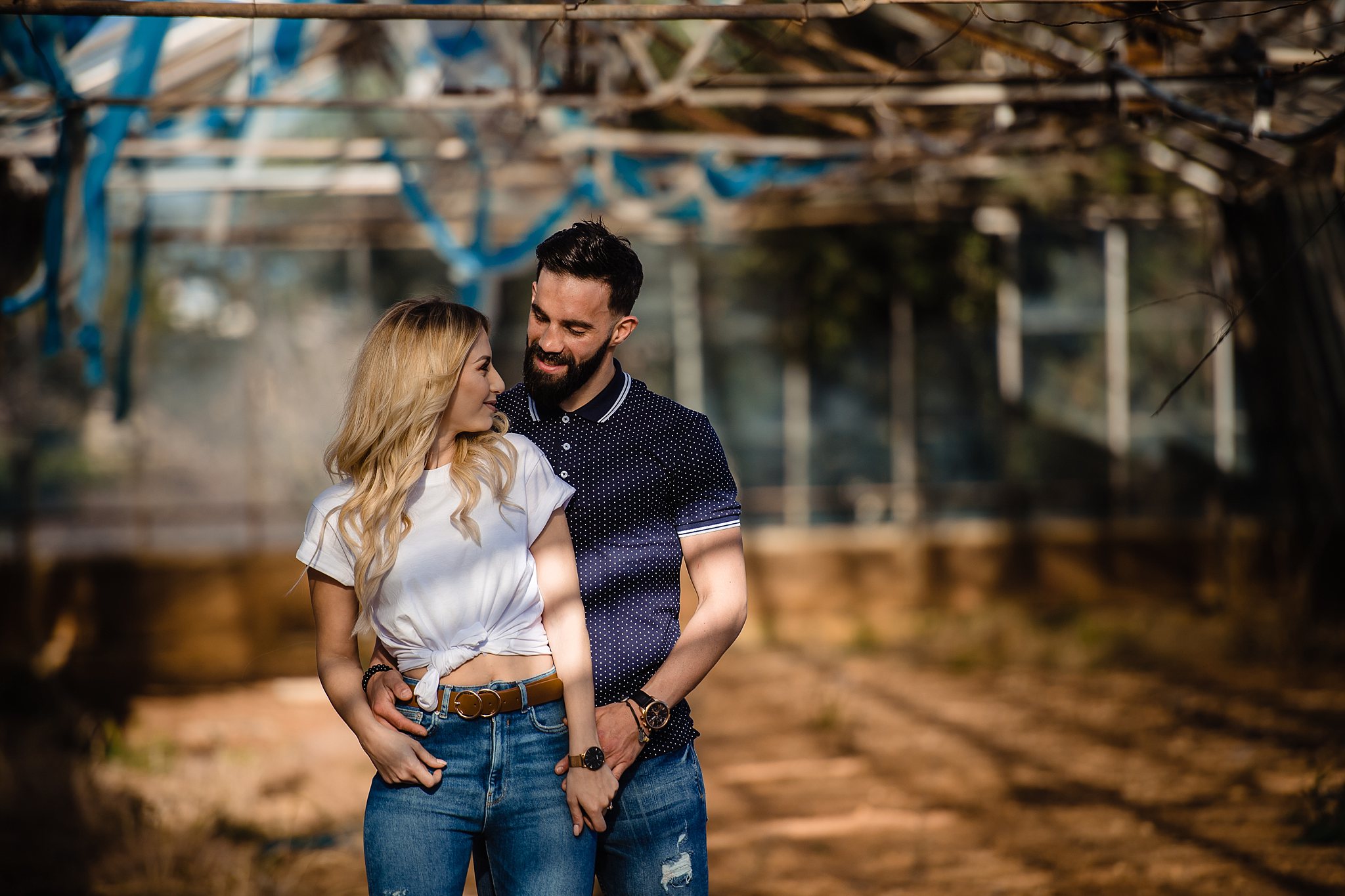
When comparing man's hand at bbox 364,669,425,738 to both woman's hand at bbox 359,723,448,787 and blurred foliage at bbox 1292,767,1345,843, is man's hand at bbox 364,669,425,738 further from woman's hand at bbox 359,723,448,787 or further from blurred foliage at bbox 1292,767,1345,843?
blurred foliage at bbox 1292,767,1345,843

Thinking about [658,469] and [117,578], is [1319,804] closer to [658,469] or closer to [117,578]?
[658,469]

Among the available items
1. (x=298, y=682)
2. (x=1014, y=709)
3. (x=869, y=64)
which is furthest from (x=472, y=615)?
(x=298, y=682)

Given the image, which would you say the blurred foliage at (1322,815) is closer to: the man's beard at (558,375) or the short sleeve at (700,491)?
the short sleeve at (700,491)

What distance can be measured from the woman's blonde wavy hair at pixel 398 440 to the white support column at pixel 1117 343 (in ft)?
29.2

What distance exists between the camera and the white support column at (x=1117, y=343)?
1000cm

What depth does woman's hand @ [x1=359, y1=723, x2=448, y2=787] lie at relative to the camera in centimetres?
200

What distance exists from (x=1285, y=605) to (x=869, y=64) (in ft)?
17.1

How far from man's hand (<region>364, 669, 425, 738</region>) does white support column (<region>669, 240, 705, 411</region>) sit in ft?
26.5

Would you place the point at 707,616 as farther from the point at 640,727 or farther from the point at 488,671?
the point at 488,671

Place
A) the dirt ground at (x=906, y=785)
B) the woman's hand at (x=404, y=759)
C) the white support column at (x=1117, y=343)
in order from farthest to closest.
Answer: the white support column at (x=1117, y=343) → the dirt ground at (x=906, y=785) → the woman's hand at (x=404, y=759)

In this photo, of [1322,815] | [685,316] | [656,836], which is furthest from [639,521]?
[685,316]

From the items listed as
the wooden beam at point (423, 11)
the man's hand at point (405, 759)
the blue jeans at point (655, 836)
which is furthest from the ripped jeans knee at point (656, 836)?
the wooden beam at point (423, 11)

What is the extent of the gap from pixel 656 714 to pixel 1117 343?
889 cm

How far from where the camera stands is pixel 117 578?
9.29m
